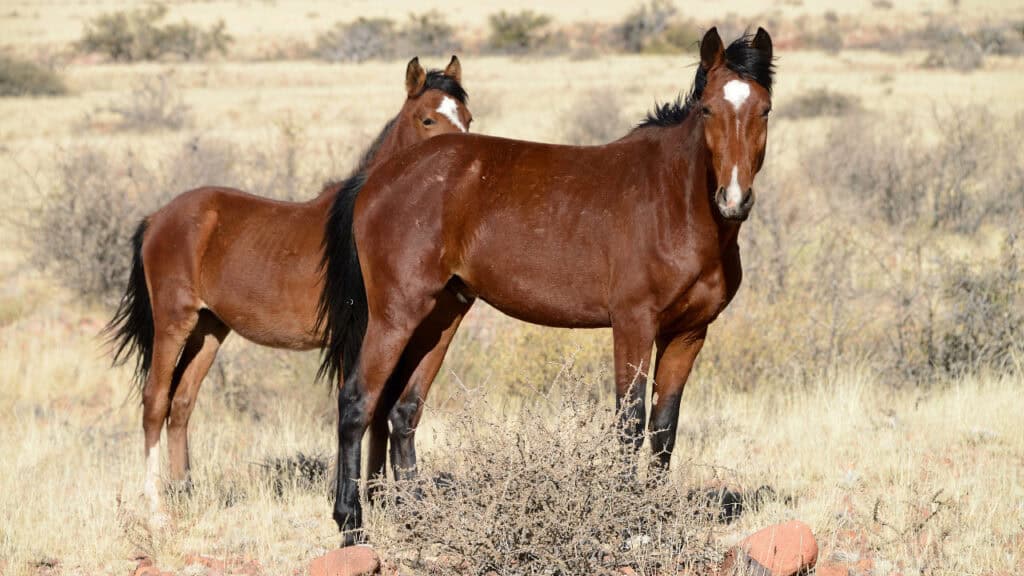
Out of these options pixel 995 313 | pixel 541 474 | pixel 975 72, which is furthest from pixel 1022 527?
pixel 975 72

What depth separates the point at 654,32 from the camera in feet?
167

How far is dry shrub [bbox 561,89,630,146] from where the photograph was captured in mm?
19906

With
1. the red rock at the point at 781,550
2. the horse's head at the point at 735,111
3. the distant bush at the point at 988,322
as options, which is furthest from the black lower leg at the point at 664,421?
the distant bush at the point at 988,322

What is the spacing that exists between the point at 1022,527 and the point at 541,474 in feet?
8.06

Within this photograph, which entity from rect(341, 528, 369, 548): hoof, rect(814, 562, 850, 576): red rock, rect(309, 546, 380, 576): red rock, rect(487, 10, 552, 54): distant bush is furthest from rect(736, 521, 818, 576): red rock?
rect(487, 10, 552, 54): distant bush

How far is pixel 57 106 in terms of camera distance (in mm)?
28297

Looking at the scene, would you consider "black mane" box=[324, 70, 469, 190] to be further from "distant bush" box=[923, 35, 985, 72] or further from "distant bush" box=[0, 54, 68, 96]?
"distant bush" box=[923, 35, 985, 72]

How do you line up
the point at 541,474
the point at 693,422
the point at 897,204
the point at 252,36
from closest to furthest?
the point at 541,474
the point at 693,422
the point at 897,204
the point at 252,36

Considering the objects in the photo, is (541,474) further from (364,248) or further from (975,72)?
(975,72)

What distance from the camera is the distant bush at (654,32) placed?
4809 centimetres

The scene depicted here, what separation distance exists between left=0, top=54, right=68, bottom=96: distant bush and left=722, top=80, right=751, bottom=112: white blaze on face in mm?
29704

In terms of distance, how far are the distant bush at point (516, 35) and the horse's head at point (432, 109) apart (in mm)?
42119

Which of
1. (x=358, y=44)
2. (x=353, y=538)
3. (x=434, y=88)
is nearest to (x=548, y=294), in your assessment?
(x=353, y=538)

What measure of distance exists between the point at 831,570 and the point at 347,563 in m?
2.07
